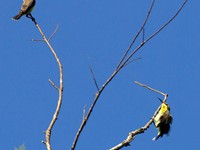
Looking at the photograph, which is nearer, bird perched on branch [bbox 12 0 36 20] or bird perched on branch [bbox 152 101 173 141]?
bird perched on branch [bbox 152 101 173 141]

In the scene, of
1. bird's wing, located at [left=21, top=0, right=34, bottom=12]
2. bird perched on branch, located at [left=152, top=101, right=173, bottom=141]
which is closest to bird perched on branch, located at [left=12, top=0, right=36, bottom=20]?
bird's wing, located at [left=21, top=0, right=34, bottom=12]

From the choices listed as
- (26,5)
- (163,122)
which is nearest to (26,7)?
(26,5)

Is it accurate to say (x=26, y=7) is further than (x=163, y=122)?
Yes

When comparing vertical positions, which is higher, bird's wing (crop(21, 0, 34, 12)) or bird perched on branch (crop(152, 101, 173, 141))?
bird's wing (crop(21, 0, 34, 12))

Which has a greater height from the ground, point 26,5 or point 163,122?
point 26,5

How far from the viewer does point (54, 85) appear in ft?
14.2

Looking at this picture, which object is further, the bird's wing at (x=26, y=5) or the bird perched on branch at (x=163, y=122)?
the bird's wing at (x=26, y=5)

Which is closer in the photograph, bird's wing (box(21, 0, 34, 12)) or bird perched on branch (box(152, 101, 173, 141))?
bird perched on branch (box(152, 101, 173, 141))

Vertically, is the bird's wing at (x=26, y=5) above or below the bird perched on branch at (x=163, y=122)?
above

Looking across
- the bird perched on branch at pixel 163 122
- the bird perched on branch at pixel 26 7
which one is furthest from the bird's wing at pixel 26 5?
the bird perched on branch at pixel 163 122

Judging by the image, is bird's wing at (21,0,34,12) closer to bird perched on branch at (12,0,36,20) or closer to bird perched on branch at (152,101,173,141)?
bird perched on branch at (12,0,36,20)

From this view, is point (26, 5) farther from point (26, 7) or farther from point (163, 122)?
point (163, 122)

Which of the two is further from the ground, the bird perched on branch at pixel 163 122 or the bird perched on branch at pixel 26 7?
the bird perched on branch at pixel 26 7

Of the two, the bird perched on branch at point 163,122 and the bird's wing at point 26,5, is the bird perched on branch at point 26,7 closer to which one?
the bird's wing at point 26,5
